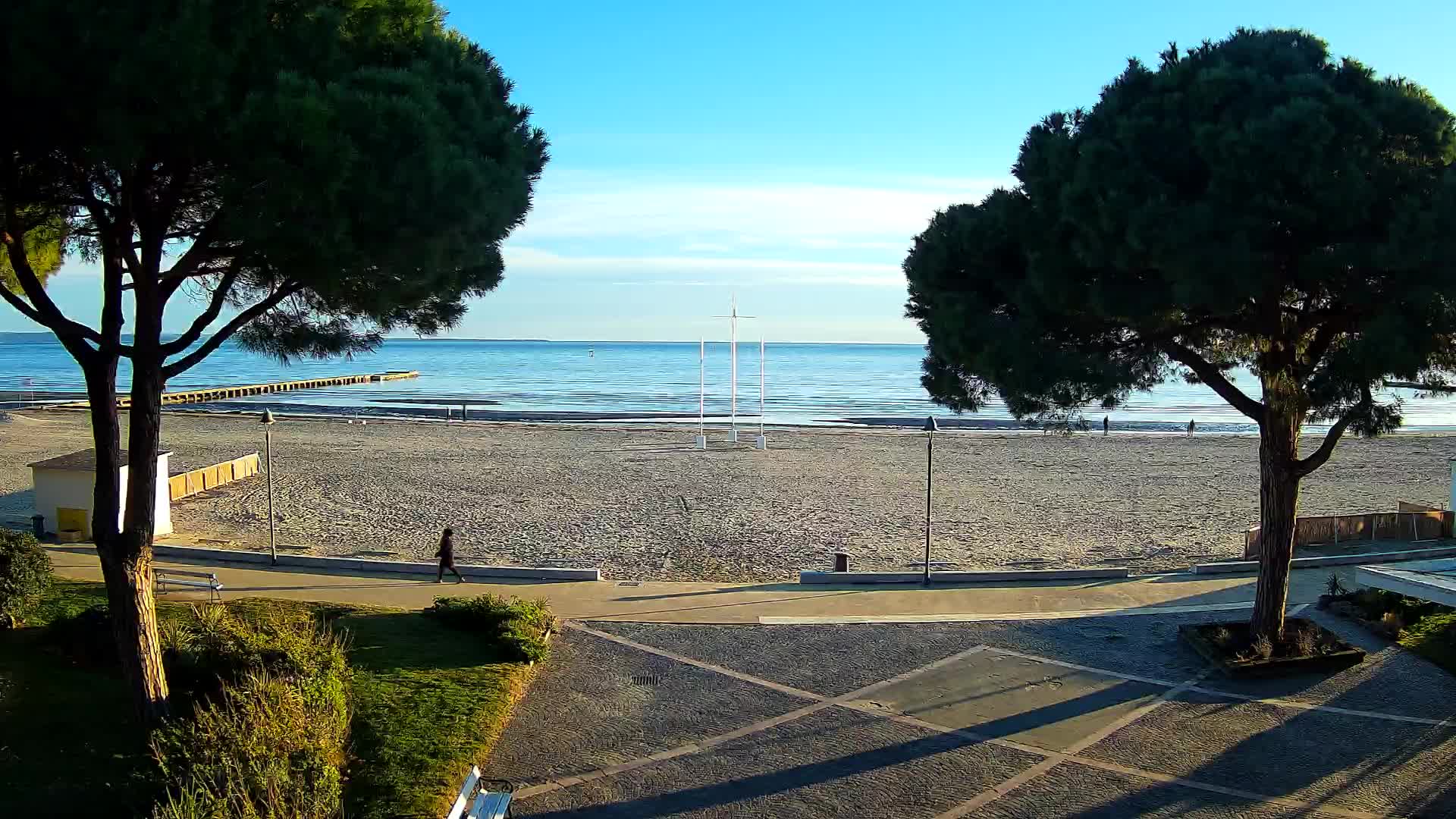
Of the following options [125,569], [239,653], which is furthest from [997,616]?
[125,569]

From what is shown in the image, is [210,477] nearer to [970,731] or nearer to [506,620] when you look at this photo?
[506,620]

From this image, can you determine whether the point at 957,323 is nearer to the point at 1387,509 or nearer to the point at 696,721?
the point at 696,721

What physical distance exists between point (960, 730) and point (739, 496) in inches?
741

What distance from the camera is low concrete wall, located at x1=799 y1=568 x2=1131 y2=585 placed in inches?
655

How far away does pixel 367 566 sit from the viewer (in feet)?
55.9

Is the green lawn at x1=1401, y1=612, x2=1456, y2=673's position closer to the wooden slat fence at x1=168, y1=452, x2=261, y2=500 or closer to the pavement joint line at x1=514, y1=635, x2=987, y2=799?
the pavement joint line at x1=514, y1=635, x2=987, y2=799

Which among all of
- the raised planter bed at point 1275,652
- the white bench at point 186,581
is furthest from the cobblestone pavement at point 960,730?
the white bench at point 186,581

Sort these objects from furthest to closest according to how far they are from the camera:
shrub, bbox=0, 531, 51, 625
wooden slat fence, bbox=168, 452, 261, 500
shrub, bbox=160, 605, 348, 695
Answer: wooden slat fence, bbox=168, 452, 261, 500, shrub, bbox=0, 531, 51, 625, shrub, bbox=160, 605, 348, 695

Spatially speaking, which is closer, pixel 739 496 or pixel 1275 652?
pixel 1275 652

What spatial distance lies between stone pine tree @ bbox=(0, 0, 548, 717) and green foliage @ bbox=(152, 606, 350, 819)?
82 cm

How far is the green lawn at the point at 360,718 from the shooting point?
792cm

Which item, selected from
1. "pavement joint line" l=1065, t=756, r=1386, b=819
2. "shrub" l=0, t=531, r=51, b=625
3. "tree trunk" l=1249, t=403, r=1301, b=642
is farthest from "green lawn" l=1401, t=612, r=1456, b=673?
"shrub" l=0, t=531, r=51, b=625

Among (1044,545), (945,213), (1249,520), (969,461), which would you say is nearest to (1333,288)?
(945,213)

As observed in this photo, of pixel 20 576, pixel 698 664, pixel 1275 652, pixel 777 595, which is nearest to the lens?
pixel 20 576
